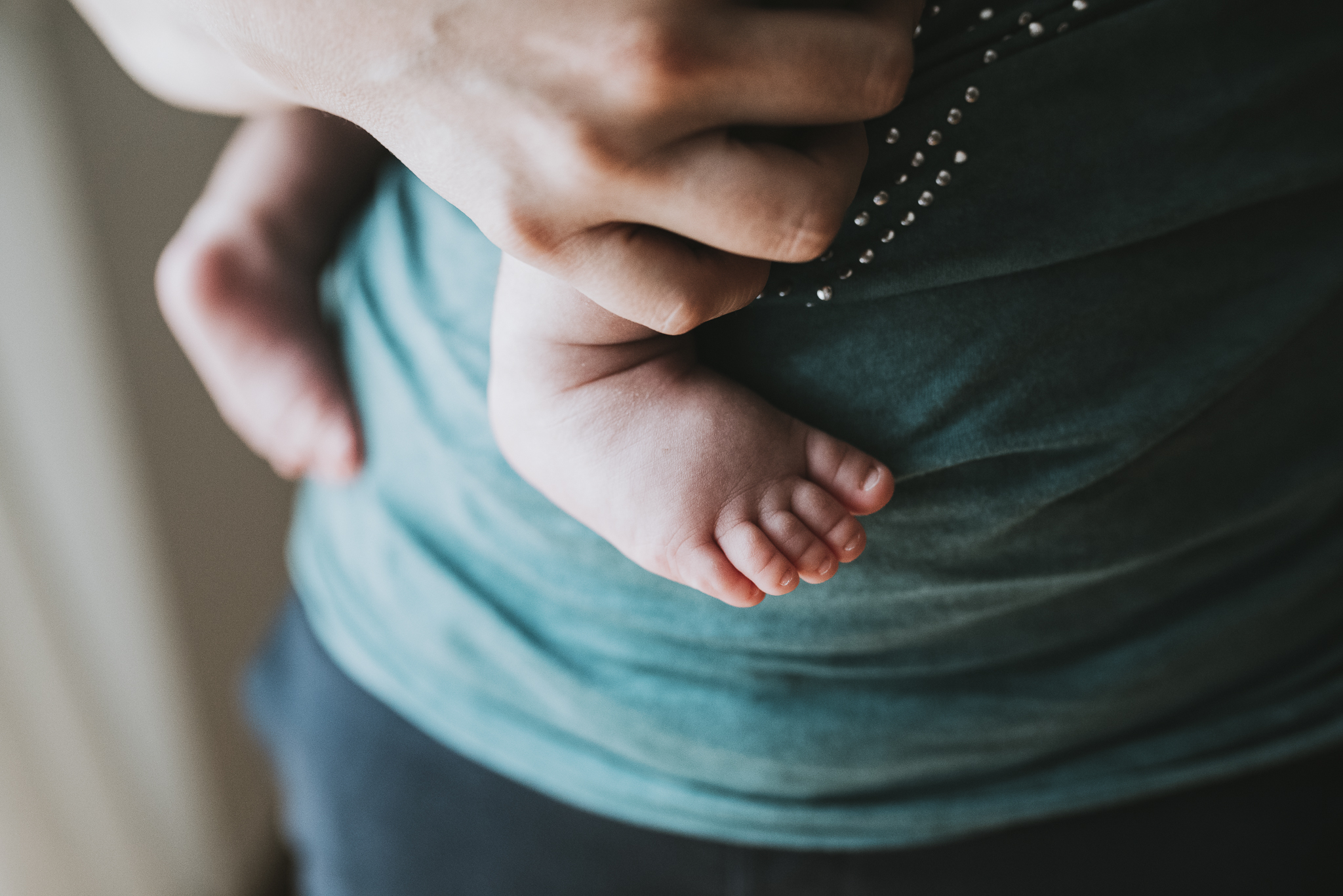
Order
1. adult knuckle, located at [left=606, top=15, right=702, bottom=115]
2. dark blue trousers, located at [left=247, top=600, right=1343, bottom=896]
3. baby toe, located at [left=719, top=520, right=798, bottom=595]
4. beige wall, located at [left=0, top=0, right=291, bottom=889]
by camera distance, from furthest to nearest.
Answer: beige wall, located at [left=0, top=0, right=291, bottom=889], dark blue trousers, located at [left=247, top=600, right=1343, bottom=896], baby toe, located at [left=719, top=520, right=798, bottom=595], adult knuckle, located at [left=606, top=15, right=702, bottom=115]

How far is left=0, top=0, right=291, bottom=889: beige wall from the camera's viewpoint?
996mm

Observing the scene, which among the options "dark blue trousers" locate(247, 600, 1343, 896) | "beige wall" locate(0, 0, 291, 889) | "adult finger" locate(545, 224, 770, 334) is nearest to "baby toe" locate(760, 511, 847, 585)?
"adult finger" locate(545, 224, 770, 334)

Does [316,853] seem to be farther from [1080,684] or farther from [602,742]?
[1080,684]

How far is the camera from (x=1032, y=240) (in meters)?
0.46

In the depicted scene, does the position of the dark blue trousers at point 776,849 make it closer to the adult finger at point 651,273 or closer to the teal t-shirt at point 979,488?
the teal t-shirt at point 979,488

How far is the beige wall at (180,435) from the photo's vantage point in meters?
1.00

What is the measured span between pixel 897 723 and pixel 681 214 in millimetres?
370

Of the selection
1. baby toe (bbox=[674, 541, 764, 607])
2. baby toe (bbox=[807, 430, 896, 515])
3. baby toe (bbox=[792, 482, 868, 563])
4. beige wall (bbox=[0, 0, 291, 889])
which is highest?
baby toe (bbox=[807, 430, 896, 515])

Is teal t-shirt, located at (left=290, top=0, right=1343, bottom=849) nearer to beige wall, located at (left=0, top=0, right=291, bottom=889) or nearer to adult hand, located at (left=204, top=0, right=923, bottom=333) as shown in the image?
adult hand, located at (left=204, top=0, right=923, bottom=333)

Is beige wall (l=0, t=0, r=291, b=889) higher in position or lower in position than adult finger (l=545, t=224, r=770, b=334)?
lower

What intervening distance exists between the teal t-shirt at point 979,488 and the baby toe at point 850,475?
A: 0.02 metres

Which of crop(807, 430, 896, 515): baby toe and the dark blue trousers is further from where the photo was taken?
the dark blue trousers

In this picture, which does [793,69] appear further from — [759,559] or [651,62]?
[759,559]

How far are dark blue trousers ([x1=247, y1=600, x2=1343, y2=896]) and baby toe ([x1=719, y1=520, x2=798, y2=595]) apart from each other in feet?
0.93
